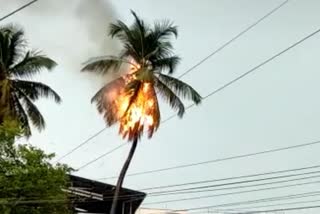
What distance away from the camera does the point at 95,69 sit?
33594 mm

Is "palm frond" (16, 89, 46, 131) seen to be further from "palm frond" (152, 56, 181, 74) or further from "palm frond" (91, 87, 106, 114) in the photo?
"palm frond" (152, 56, 181, 74)

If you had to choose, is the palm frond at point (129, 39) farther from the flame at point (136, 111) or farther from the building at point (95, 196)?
the building at point (95, 196)

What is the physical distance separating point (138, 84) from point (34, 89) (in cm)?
514

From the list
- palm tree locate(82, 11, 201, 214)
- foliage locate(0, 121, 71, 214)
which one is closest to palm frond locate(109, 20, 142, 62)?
palm tree locate(82, 11, 201, 214)

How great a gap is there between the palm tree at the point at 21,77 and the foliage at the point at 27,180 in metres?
4.29

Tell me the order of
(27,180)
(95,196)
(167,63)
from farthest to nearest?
(95,196) → (167,63) → (27,180)

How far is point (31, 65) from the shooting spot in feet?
114

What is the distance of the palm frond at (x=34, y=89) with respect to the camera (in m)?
34.6

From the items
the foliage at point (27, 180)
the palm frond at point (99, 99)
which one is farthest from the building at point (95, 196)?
the foliage at point (27, 180)

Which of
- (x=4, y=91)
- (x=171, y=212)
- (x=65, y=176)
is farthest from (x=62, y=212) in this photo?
(x=171, y=212)

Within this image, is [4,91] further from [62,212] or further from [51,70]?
[62,212]

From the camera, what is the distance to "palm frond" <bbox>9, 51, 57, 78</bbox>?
3441 cm

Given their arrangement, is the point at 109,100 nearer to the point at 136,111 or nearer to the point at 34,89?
the point at 136,111

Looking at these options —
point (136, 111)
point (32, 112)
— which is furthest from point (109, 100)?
point (32, 112)
